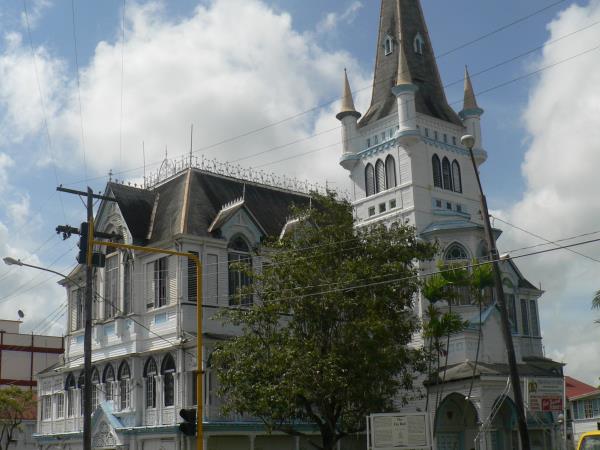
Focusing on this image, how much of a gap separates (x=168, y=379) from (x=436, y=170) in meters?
20.2

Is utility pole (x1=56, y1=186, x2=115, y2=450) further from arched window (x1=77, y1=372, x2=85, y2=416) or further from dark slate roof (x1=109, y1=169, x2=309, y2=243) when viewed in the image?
arched window (x1=77, y1=372, x2=85, y2=416)

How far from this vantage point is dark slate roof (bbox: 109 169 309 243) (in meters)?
42.8

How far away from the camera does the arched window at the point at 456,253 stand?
4494 centimetres

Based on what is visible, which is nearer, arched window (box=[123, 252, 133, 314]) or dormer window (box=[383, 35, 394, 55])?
arched window (box=[123, 252, 133, 314])

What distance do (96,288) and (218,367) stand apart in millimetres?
15164

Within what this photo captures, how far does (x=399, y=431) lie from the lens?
25.5 metres

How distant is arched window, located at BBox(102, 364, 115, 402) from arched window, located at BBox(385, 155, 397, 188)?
62.0 feet

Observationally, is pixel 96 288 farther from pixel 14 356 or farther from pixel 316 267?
pixel 14 356

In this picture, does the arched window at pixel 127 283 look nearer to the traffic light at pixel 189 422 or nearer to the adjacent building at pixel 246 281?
the adjacent building at pixel 246 281

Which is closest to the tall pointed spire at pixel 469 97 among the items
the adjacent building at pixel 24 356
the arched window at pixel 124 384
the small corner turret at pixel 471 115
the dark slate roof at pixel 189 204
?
the small corner turret at pixel 471 115

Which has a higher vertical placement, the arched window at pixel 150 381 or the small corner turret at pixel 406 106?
the small corner turret at pixel 406 106

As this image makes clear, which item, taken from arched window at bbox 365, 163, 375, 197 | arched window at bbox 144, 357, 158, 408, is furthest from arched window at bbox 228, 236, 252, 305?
arched window at bbox 365, 163, 375, 197

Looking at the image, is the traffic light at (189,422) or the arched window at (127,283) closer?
the traffic light at (189,422)

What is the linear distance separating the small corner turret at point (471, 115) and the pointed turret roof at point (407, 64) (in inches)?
29.5
